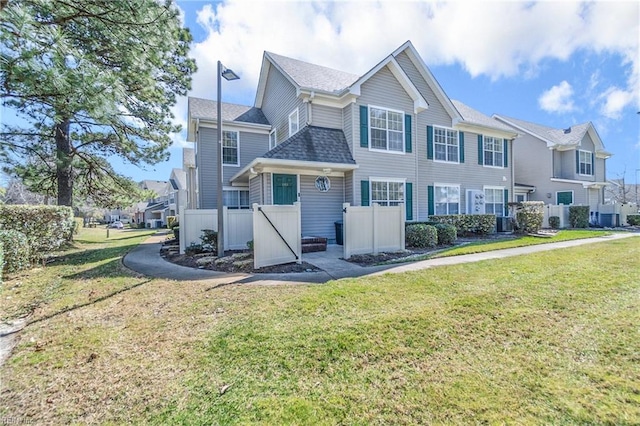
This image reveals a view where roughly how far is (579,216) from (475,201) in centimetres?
913

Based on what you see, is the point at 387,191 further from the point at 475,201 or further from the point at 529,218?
the point at 529,218

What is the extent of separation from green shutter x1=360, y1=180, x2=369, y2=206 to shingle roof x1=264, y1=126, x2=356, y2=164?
1075mm

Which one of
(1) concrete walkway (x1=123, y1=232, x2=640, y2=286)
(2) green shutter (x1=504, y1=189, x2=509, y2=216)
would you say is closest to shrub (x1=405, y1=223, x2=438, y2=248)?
(1) concrete walkway (x1=123, y1=232, x2=640, y2=286)

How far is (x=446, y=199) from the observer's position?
15164 mm

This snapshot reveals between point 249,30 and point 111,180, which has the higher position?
point 249,30

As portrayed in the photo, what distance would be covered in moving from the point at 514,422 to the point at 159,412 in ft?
10.3

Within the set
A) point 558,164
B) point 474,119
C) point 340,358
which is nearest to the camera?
point 340,358

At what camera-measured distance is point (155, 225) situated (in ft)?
142

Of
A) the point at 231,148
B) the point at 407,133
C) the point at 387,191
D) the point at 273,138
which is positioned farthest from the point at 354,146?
the point at 231,148

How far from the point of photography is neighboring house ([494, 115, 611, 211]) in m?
21.8

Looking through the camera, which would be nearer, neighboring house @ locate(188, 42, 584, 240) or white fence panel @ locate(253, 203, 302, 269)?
white fence panel @ locate(253, 203, 302, 269)

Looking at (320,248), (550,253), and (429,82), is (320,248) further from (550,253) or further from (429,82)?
(429,82)

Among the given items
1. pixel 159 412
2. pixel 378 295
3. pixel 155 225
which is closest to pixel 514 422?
pixel 378 295

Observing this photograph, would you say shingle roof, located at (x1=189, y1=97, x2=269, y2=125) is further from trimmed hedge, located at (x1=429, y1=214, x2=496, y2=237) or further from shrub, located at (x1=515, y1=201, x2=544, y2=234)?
shrub, located at (x1=515, y1=201, x2=544, y2=234)
